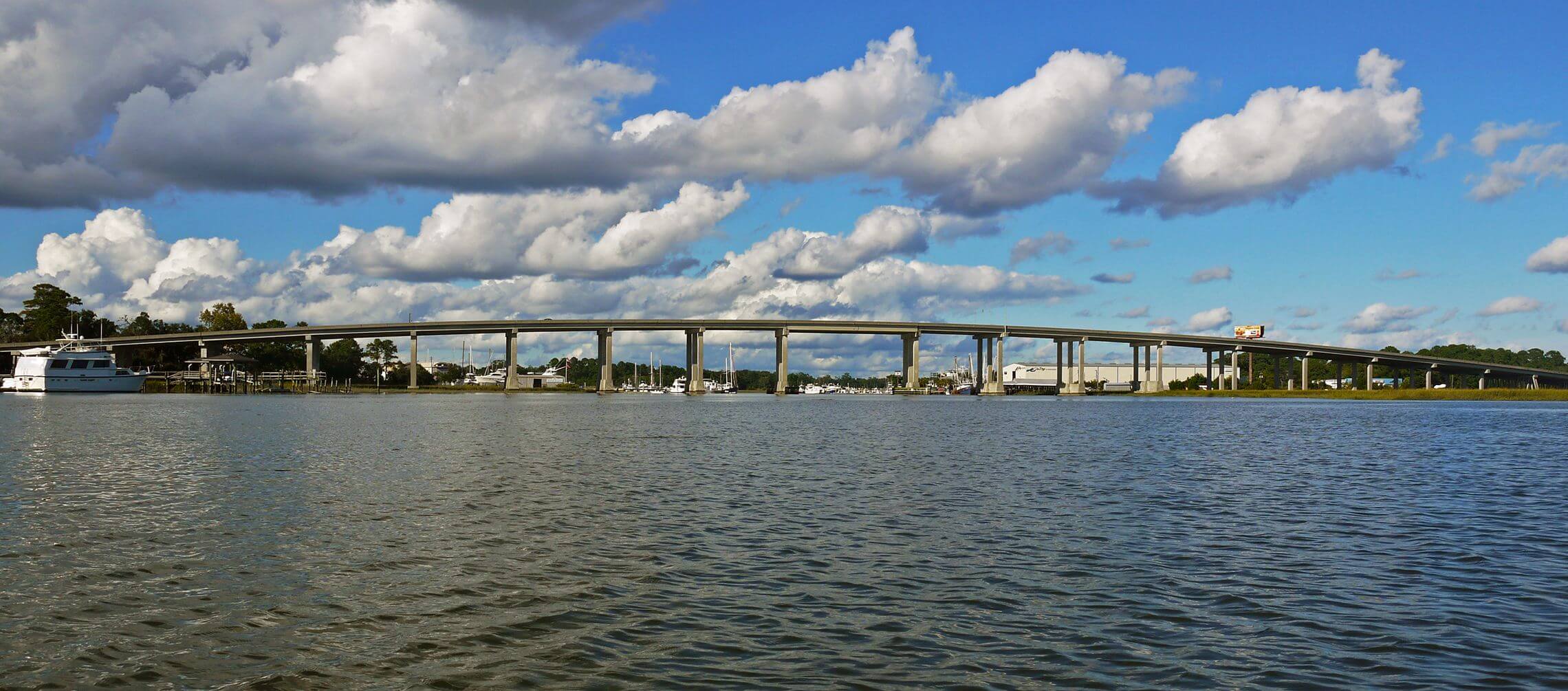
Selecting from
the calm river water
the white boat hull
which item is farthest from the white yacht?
the calm river water

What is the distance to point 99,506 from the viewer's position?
88.4 ft

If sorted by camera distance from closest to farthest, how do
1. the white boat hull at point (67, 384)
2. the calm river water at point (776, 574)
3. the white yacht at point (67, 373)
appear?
the calm river water at point (776, 574)
the white yacht at point (67, 373)
the white boat hull at point (67, 384)

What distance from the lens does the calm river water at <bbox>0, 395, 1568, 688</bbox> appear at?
1249 centimetres

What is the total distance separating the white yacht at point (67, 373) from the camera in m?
175

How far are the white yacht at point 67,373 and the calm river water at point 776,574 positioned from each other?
532 ft

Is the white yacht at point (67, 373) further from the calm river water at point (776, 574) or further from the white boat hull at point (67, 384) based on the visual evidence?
the calm river water at point (776, 574)

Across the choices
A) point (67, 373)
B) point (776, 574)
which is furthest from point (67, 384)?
point (776, 574)

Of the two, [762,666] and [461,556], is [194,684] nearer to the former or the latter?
[762,666]

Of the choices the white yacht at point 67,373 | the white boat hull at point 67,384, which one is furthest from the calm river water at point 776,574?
the white boat hull at point 67,384

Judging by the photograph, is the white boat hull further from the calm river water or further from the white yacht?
the calm river water

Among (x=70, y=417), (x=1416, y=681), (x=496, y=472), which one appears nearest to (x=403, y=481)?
(x=496, y=472)

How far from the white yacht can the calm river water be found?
16209cm

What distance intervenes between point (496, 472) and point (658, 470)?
572 centimetres

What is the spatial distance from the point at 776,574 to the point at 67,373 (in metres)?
199
